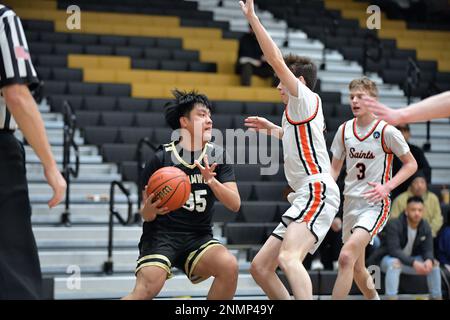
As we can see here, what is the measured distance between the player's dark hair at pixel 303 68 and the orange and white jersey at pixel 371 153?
0.81 metres

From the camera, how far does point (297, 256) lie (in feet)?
17.0

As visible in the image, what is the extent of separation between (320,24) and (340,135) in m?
9.76

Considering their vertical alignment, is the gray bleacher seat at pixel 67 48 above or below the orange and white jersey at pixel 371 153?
above

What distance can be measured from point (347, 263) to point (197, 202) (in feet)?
3.85

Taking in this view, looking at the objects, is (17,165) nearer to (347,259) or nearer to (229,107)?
(347,259)

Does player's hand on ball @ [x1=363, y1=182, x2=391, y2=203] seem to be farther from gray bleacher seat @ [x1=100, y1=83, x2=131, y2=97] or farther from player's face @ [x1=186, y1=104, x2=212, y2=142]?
gray bleacher seat @ [x1=100, y1=83, x2=131, y2=97]

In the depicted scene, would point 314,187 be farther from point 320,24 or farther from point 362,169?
point 320,24

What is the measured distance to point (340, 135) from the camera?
254 inches

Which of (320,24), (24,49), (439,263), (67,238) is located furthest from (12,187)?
(320,24)

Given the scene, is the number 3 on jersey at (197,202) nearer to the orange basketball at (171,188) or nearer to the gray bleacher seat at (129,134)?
the orange basketball at (171,188)

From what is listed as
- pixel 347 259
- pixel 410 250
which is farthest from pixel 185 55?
pixel 347 259

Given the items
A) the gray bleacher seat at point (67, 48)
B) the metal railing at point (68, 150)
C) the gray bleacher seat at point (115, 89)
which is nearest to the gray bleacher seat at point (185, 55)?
the gray bleacher seat at point (67, 48)

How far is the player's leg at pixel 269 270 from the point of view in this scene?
5.42 metres

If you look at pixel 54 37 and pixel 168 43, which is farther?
pixel 168 43
